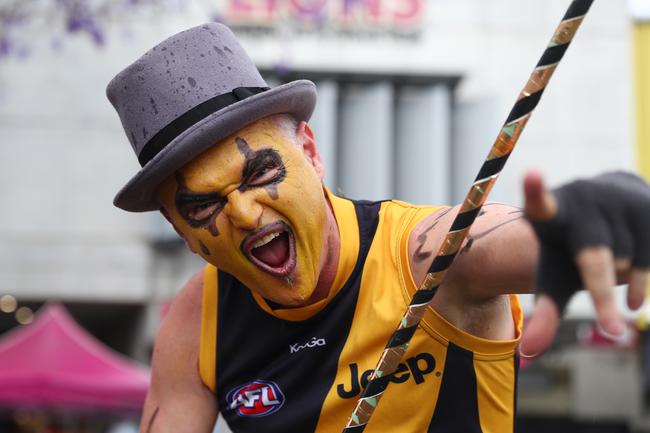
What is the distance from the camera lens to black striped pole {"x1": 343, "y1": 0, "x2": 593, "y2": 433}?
6.20ft

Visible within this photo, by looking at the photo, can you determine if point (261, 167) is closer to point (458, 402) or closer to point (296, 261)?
point (296, 261)

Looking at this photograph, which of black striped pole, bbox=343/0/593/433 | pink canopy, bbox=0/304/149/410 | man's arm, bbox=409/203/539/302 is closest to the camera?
black striped pole, bbox=343/0/593/433

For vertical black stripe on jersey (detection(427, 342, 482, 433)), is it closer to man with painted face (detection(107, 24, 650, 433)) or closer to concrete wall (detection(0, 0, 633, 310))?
man with painted face (detection(107, 24, 650, 433))

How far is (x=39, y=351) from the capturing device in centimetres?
923

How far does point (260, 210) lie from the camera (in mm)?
2514

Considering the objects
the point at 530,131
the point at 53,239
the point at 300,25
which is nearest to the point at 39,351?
the point at 53,239

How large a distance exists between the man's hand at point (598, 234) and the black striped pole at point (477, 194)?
0.88ft

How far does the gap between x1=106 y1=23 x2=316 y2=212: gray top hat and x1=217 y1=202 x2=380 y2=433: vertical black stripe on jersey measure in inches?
13.4

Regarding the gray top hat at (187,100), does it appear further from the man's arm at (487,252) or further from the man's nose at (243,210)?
the man's arm at (487,252)

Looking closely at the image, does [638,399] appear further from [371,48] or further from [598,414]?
[371,48]

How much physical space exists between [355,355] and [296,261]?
296 mm

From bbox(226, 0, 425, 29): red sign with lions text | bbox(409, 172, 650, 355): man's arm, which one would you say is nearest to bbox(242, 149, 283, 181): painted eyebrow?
bbox(409, 172, 650, 355): man's arm

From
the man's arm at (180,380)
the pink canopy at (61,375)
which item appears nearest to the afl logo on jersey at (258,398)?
the man's arm at (180,380)

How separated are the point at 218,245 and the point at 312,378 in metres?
0.43
